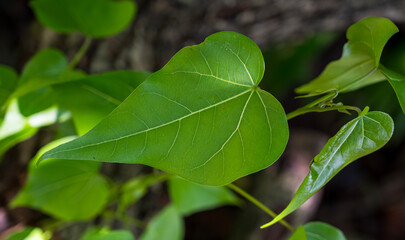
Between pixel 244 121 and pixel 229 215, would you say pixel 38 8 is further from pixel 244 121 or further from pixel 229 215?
pixel 229 215

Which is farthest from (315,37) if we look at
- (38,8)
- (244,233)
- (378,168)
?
(38,8)

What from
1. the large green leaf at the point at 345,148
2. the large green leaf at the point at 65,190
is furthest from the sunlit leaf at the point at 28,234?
the large green leaf at the point at 345,148

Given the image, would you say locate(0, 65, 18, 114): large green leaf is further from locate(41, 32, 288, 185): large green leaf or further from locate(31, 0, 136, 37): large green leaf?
locate(41, 32, 288, 185): large green leaf

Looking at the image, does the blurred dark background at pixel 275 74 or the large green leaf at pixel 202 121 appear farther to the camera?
the blurred dark background at pixel 275 74

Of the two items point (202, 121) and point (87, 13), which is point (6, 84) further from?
point (202, 121)

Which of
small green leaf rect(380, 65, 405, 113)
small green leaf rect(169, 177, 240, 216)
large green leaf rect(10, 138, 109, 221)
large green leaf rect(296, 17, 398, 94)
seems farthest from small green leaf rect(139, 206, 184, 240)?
small green leaf rect(380, 65, 405, 113)

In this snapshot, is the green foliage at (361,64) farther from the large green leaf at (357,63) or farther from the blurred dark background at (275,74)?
the blurred dark background at (275,74)

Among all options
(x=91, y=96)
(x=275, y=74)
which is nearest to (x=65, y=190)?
→ (x=91, y=96)
